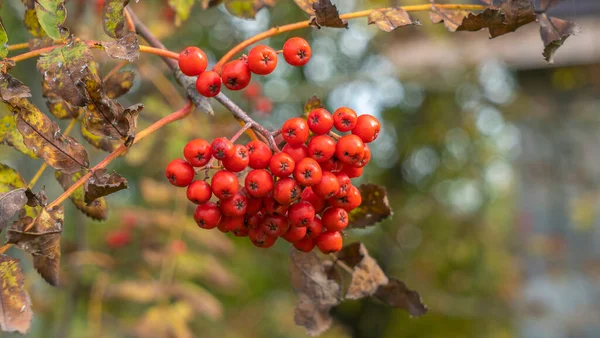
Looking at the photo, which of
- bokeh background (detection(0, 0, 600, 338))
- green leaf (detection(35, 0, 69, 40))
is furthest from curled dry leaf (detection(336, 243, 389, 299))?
bokeh background (detection(0, 0, 600, 338))

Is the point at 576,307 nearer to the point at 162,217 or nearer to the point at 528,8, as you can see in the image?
the point at 162,217

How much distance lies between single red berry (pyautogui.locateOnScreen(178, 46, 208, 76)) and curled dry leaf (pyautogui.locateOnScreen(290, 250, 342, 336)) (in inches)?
15.9

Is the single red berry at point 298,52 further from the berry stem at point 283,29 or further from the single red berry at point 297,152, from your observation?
the single red berry at point 297,152

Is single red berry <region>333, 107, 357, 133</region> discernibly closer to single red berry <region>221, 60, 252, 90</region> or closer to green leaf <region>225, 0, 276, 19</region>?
single red berry <region>221, 60, 252, 90</region>

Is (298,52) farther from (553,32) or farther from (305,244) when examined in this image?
(553,32)

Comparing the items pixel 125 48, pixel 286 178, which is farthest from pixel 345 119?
pixel 125 48

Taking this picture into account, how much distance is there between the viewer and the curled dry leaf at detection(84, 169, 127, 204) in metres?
0.78

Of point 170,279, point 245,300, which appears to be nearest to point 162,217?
point 170,279

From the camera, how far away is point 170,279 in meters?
2.19

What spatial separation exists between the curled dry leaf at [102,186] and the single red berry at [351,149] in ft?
1.07

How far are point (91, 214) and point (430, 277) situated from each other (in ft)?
15.8

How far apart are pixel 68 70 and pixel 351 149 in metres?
0.42

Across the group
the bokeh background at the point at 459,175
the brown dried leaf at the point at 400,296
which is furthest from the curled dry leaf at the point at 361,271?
the bokeh background at the point at 459,175

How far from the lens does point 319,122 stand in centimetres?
90
